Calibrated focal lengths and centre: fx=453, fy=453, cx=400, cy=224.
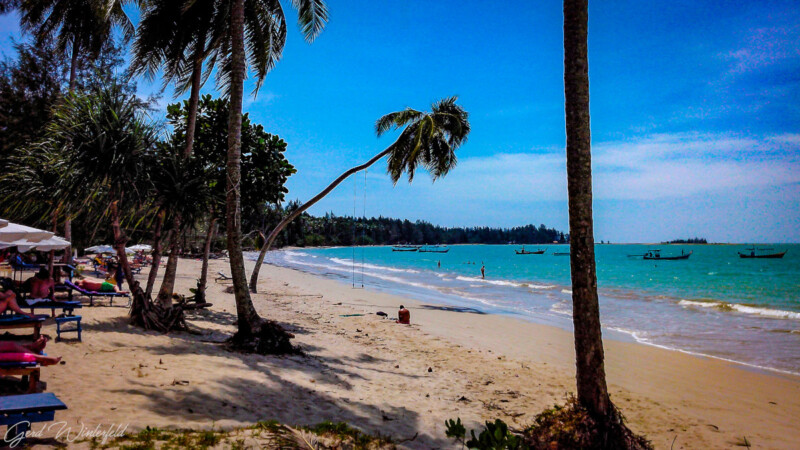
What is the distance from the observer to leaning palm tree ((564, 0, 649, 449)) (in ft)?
14.6

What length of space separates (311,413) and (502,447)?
8.33 ft

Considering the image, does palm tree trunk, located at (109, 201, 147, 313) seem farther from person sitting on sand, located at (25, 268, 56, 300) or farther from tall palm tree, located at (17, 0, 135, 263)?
tall palm tree, located at (17, 0, 135, 263)

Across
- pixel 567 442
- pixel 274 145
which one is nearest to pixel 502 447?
pixel 567 442

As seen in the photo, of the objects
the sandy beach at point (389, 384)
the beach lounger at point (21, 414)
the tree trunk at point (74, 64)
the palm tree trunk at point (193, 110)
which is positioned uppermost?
the tree trunk at point (74, 64)

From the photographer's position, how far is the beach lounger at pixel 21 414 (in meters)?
3.15

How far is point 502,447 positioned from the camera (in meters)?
3.31

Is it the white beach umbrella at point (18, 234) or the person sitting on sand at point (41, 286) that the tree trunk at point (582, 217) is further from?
the person sitting on sand at point (41, 286)

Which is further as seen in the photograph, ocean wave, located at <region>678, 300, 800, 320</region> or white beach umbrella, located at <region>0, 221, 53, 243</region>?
ocean wave, located at <region>678, 300, 800, 320</region>

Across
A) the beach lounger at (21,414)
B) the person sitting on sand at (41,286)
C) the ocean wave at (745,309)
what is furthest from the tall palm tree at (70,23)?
the ocean wave at (745,309)

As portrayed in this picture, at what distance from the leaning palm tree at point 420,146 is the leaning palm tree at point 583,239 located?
1203 cm

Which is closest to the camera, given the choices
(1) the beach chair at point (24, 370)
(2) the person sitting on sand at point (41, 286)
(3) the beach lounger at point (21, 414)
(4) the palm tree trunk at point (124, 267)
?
(3) the beach lounger at point (21, 414)

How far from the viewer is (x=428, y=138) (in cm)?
1808

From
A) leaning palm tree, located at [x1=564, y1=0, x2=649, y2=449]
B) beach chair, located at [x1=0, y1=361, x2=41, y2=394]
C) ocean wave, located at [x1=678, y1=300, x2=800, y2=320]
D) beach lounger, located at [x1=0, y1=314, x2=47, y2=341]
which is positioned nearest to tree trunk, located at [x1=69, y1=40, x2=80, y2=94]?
beach lounger, located at [x1=0, y1=314, x2=47, y2=341]

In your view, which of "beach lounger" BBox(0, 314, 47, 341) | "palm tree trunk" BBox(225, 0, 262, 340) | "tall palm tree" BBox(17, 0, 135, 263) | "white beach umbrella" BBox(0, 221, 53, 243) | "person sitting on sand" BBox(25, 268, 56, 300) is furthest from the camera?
"tall palm tree" BBox(17, 0, 135, 263)
